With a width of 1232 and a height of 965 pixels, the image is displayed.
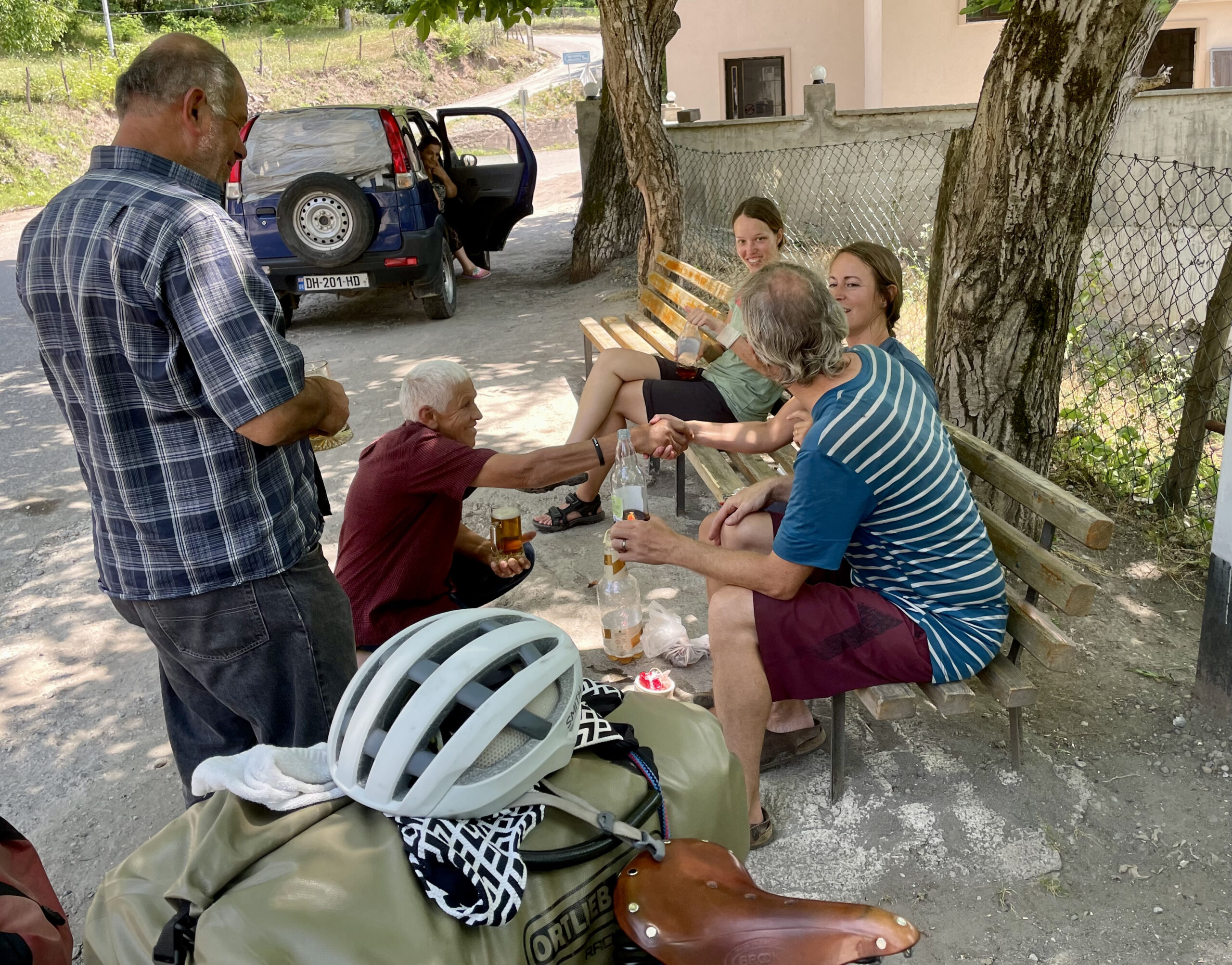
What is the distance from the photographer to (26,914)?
1.86 m

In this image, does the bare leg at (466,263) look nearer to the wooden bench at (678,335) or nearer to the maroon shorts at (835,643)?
the wooden bench at (678,335)

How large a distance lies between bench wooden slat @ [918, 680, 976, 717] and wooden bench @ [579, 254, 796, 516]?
1.24 metres

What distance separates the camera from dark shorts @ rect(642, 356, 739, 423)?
16.3 ft

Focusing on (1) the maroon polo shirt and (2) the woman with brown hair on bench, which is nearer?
(1) the maroon polo shirt

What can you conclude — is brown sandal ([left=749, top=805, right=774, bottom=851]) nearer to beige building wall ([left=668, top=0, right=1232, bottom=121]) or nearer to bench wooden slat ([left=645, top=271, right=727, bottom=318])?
bench wooden slat ([left=645, top=271, right=727, bottom=318])

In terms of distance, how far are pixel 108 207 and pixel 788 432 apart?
9.49 feet

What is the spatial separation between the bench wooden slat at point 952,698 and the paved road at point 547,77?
36276mm

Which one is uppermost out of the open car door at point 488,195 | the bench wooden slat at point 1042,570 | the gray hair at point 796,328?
the open car door at point 488,195

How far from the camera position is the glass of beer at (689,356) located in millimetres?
5168

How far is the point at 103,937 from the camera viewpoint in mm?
1495

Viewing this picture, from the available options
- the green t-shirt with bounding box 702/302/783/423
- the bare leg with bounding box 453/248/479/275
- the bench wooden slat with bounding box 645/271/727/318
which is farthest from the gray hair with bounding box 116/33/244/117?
the bare leg with bounding box 453/248/479/275

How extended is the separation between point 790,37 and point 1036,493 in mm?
18101

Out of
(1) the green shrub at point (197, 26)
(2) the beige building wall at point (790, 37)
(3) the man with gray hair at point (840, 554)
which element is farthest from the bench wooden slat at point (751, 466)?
(1) the green shrub at point (197, 26)

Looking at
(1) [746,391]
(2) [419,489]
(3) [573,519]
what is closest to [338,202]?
(3) [573,519]
